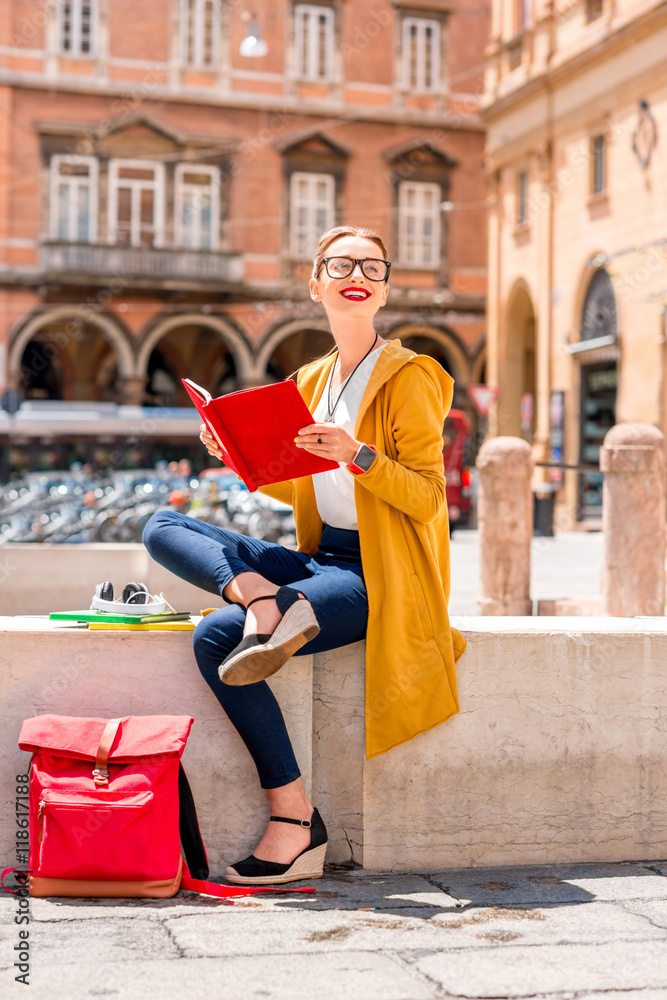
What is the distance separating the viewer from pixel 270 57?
33.5 m

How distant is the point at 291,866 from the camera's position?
3645 millimetres

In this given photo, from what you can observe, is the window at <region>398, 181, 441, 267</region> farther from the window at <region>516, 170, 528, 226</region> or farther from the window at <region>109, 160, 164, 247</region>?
the window at <region>516, 170, 528, 226</region>

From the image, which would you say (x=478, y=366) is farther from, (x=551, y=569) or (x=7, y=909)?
(x=7, y=909)

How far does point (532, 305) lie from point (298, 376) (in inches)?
925

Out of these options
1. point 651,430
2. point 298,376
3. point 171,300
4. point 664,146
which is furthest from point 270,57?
point 298,376

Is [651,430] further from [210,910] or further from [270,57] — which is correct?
[270,57]

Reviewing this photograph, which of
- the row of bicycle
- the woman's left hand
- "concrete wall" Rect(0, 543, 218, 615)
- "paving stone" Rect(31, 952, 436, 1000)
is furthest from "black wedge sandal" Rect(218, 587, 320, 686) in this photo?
the row of bicycle

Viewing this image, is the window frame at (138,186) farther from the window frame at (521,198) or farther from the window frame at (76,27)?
the window frame at (521,198)

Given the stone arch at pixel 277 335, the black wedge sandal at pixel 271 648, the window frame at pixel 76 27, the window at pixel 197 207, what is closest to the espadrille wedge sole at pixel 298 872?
the black wedge sandal at pixel 271 648

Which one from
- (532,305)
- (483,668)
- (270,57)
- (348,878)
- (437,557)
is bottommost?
(348,878)

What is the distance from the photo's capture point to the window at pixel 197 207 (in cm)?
3338

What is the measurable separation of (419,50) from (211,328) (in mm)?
9232

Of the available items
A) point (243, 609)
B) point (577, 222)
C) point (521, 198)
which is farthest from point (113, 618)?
point (521, 198)

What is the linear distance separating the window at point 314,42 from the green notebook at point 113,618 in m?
32.0
